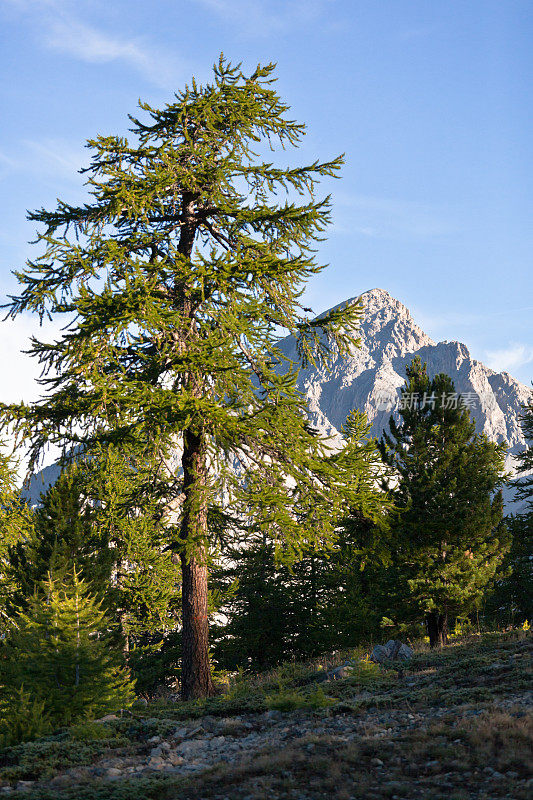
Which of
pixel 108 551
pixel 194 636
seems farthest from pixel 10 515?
pixel 194 636

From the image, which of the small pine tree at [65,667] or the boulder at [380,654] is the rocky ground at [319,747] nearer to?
the small pine tree at [65,667]

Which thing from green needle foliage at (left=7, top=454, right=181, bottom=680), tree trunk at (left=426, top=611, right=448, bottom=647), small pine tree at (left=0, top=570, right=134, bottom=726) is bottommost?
tree trunk at (left=426, top=611, right=448, bottom=647)

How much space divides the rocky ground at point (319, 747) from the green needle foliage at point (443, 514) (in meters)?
8.83

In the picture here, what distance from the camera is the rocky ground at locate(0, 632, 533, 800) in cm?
507

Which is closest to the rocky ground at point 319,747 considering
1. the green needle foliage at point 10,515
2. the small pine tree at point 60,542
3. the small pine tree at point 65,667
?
the small pine tree at point 65,667

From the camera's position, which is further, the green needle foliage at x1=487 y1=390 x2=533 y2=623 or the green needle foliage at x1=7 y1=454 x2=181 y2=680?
the green needle foliage at x1=487 y1=390 x2=533 y2=623

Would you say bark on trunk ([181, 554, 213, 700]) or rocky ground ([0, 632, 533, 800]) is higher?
bark on trunk ([181, 554, 213, 700])

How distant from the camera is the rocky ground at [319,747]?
Result: 507 cm

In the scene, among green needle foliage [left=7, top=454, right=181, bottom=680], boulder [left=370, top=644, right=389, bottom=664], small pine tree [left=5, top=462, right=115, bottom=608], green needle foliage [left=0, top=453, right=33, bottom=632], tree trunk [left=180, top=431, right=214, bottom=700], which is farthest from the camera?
green needle foliage [left=0, top=453, right=33, bottom=632]

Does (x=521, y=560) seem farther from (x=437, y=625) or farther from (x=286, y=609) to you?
(x=286, y=609)

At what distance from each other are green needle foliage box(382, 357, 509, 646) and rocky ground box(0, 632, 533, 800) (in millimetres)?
8829

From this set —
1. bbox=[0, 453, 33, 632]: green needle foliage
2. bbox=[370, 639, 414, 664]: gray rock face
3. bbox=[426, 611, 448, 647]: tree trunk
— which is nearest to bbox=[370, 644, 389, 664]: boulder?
bbox=[370, 639, 414, 664]: gray rock face

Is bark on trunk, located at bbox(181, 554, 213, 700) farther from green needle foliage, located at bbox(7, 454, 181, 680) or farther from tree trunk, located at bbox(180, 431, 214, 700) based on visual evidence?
green needle foliage, located at bbox(7, 454, 181, 680)

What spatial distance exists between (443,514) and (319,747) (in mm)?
13543
